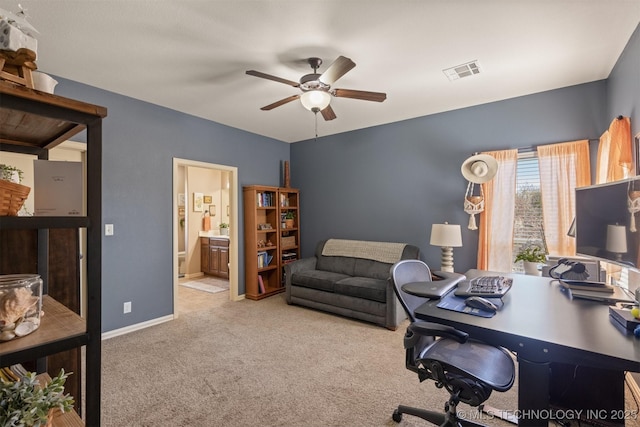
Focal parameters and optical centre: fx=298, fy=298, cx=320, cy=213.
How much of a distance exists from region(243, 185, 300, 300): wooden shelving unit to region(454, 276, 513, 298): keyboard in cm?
337

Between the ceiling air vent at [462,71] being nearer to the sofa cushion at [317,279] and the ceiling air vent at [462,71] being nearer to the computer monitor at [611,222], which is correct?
the computer monitor at [611,222]

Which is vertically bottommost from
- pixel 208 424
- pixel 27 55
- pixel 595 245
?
pixel 208 424

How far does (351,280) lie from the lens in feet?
12.9

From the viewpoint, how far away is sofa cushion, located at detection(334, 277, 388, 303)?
11.5 ft

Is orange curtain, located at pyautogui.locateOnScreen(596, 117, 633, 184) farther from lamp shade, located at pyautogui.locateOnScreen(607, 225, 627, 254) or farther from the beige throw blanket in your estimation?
the beige throw blanket

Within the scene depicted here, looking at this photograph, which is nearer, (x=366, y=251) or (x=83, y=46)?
(x=83, y=46)

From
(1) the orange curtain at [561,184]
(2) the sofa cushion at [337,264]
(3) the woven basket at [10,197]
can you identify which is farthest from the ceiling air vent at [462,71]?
(3) the woven basket at [10,197]

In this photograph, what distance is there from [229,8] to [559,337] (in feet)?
8.16

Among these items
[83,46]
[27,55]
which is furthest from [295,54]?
[27,55]

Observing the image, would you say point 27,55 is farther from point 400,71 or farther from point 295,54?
point 400,71

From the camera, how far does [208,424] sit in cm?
190

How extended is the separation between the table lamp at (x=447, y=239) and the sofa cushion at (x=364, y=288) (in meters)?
0.75

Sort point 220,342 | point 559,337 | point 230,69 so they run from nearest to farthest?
point 559,337 → point 230,69 → point 220,342

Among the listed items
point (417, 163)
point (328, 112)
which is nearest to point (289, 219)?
point (417, 163)
